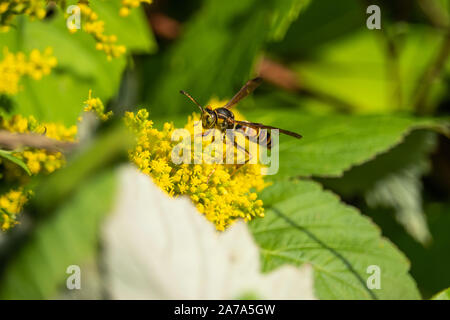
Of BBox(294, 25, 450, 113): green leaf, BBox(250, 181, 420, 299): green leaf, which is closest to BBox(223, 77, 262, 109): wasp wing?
BBox(250, 181, 420, 299): green leaf

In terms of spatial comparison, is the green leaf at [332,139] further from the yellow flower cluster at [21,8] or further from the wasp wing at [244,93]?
the yellow flower cluster at [21,8]

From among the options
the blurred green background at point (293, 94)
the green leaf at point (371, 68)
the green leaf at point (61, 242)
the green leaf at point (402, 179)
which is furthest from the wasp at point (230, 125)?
the green leaf at point (371, 68)

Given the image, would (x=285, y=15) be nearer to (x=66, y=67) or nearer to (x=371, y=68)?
(x=66, y=67)

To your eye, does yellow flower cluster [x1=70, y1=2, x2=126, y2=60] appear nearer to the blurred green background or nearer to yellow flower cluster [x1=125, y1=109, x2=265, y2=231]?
the blurred green background

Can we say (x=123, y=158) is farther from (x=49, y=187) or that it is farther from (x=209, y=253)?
(x=209, y=253)

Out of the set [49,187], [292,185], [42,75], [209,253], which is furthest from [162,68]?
[49,187]

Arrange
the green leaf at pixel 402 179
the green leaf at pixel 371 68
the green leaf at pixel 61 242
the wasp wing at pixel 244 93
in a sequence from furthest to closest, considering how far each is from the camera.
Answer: the green leaf at pixel 371 68 < the green leaf at pixel 402 179 < the wasp wing at pixel 244 93 < the green leaf at pixel 61 242
